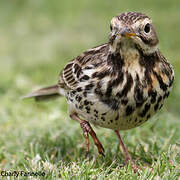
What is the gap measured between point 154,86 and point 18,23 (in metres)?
10.2

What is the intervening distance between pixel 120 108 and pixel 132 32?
2.68 ft

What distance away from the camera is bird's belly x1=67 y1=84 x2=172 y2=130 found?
4.47m

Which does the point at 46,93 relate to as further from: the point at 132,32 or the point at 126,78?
the point at 132,32

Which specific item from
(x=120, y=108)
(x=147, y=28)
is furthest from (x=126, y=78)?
(x=147, y=28)

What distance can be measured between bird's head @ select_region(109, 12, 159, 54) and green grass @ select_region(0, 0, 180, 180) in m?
1.20

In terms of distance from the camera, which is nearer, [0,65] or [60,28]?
[0,65]

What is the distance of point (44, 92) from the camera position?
645 centimetres

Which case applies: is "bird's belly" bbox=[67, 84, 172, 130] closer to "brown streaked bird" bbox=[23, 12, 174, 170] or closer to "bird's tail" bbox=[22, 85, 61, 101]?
"brown streaked bird" bbox=[23, 12, 174, 170]

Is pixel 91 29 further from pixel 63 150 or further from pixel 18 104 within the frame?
pixel 63 150

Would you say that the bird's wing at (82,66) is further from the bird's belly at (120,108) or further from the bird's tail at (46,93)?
the bird's tail at (46,93)

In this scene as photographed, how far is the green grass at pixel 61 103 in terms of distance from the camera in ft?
15.8

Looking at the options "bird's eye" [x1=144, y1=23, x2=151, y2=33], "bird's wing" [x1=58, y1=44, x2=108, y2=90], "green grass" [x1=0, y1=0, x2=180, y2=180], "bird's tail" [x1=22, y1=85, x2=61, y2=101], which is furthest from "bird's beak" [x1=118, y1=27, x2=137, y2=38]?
"bird's tail" [x1=22, y1=85, x2=61, y2=101]

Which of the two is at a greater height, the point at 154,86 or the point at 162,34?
the point at 154,86

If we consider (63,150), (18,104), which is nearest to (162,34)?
(18,104)
